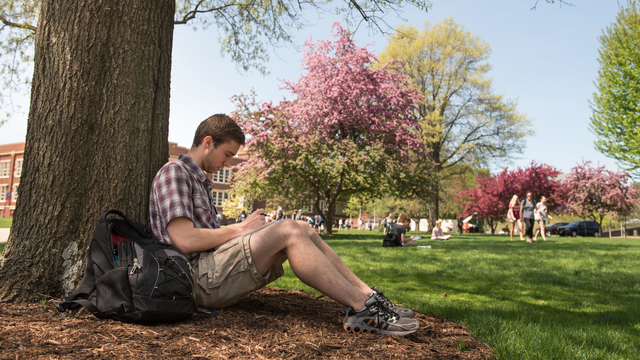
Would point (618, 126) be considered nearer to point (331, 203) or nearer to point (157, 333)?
point (331, 203)

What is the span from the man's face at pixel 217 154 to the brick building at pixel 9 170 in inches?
2271

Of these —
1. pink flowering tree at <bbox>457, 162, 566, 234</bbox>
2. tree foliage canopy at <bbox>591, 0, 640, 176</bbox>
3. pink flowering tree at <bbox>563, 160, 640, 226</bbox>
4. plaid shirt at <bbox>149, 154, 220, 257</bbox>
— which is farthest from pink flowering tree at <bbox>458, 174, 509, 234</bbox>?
plaid shirt at <bbox>149, 154, 220, 257</bbox>

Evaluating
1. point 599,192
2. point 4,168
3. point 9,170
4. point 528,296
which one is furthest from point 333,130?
point 4,168

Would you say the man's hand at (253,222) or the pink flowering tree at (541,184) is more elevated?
the pink flowering tree at (541,184)

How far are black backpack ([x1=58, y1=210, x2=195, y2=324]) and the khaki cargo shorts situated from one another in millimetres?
208

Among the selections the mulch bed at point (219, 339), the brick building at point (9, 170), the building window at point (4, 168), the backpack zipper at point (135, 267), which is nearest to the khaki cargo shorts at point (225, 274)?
the mulch bed at point (219, 339)

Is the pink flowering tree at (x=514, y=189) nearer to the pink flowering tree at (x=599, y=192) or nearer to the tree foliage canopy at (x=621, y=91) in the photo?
the pink flowering tree at (x=599, y=192)

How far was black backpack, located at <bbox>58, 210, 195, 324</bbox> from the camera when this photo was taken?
2205 mm

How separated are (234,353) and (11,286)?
1704mm

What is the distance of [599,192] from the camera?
3866 centimetres

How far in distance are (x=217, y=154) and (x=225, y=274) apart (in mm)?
837

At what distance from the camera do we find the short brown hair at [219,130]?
→ 2857 millimetres

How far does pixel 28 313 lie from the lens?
248 centimetres

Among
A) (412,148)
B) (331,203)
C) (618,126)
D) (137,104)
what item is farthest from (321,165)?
(137,104)
